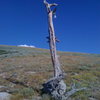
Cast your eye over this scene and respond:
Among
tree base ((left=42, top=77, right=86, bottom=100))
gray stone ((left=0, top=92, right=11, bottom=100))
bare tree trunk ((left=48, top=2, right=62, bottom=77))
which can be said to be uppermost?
bare tree trunk ((left=48, top=2, right=62, bottom=77))

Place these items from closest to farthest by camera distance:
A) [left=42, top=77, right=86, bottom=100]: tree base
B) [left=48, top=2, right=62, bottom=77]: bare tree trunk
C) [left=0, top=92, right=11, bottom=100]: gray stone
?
1. [left=0, top=92, right=11, bottom=100]: gray stone
2. [left=42, top=77, right=86, bottom=100]: tree base
3. [left=48, top=2, right=62, bottom=77]: bare tree trunk

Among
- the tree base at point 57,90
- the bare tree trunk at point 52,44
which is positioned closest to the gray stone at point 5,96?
the tree base at point 57,90

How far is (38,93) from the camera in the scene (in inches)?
473

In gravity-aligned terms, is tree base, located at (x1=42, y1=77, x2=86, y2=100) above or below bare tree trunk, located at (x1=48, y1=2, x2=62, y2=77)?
below

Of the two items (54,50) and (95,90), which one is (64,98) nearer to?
(95,90)

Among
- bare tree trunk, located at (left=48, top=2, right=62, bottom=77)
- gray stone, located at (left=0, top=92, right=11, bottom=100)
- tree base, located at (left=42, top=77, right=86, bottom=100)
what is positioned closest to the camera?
gray stone, located at (left=0, top=92, right=11, bottom=100)

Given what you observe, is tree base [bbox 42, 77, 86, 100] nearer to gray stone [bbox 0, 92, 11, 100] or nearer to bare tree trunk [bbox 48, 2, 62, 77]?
gray stone [bbox 0, 92, 11, 100]

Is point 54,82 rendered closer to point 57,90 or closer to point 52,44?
point 57,90

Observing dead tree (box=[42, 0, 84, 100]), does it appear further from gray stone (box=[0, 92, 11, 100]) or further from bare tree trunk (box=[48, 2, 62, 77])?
gray stone (box=[0, 92, 11, 100])

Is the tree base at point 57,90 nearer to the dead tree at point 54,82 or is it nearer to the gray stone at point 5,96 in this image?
the dead tree at point 54,82

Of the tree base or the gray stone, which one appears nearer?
the gray stone

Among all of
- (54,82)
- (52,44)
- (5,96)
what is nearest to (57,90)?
(54,82)

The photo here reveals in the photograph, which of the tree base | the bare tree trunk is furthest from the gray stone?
the bare tree trunk

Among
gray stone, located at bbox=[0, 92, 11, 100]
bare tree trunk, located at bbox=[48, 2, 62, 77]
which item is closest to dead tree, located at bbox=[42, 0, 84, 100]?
bare tree trunk, located at bbox=[48, 2, 62, 77]
